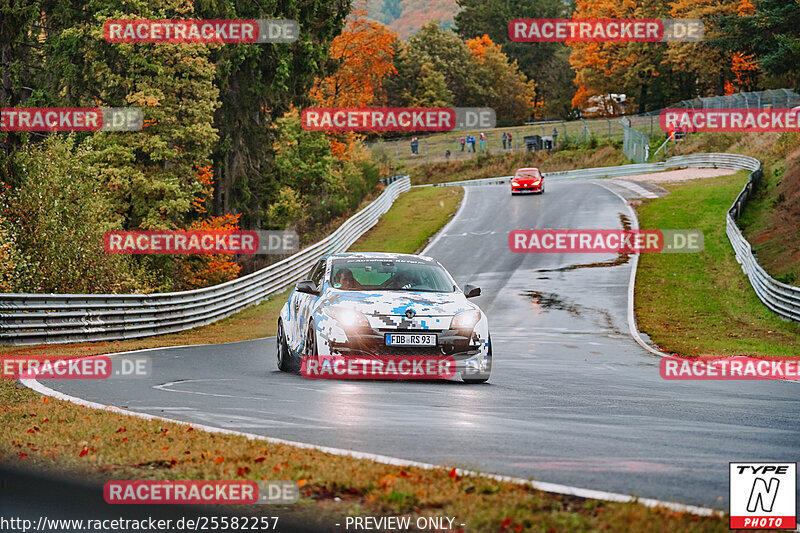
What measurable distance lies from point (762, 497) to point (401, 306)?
764 centimetres

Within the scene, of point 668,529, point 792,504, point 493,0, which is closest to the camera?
point 668,529

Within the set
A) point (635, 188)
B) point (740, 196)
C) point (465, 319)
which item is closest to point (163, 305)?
point (465, 319)

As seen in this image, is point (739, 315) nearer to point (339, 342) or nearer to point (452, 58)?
point (339, 342)

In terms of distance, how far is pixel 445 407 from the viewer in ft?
32.7

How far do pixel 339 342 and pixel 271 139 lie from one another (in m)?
36.7

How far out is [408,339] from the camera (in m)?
12.4

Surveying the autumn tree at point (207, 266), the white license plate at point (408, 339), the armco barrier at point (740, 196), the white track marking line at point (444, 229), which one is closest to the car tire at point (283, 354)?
the white license plate at point (408, 339)

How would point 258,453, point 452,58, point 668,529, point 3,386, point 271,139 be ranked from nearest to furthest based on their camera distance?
point 668,529
point 258,453
point 3,386
point 271,139
point 452,58

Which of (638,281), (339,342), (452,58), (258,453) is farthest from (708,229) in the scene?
(452,58)

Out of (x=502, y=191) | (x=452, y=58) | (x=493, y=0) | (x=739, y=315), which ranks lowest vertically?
(x=739, y=315)

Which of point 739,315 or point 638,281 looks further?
point 638,281

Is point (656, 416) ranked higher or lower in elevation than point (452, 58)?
lower

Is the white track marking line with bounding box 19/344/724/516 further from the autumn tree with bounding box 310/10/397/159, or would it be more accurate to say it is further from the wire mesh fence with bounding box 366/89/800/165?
the autumn tree with bounding box 310/10/397/159

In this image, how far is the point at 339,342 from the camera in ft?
41.1
